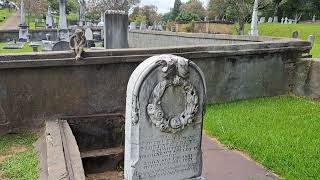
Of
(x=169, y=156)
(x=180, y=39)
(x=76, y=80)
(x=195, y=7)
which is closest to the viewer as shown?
(x=169, y=156)

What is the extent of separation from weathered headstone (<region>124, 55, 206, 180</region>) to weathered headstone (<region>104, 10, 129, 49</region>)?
6.09m

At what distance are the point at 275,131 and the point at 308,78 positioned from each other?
2732 mm

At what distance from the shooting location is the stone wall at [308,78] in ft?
24.7

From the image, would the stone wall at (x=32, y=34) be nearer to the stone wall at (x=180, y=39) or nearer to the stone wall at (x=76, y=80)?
the stone wall at (x=180, y=39)

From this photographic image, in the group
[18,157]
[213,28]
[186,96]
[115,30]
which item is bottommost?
[18,157]

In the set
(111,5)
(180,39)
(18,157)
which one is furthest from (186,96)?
(111,5)

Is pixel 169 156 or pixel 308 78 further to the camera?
pixel 308 78

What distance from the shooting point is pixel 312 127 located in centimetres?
569

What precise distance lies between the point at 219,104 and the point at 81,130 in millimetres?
2921

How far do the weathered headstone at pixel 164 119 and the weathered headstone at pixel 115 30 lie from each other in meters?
6.09

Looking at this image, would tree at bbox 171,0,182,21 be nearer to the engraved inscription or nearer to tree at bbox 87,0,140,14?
tree at bbox 87,0,140,14

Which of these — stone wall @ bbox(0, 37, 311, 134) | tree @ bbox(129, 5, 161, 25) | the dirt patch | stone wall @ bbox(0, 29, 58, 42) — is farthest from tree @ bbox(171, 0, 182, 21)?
the dirt patch

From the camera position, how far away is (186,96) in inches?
134

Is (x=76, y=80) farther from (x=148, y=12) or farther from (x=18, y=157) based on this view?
(x=148, y=12)
